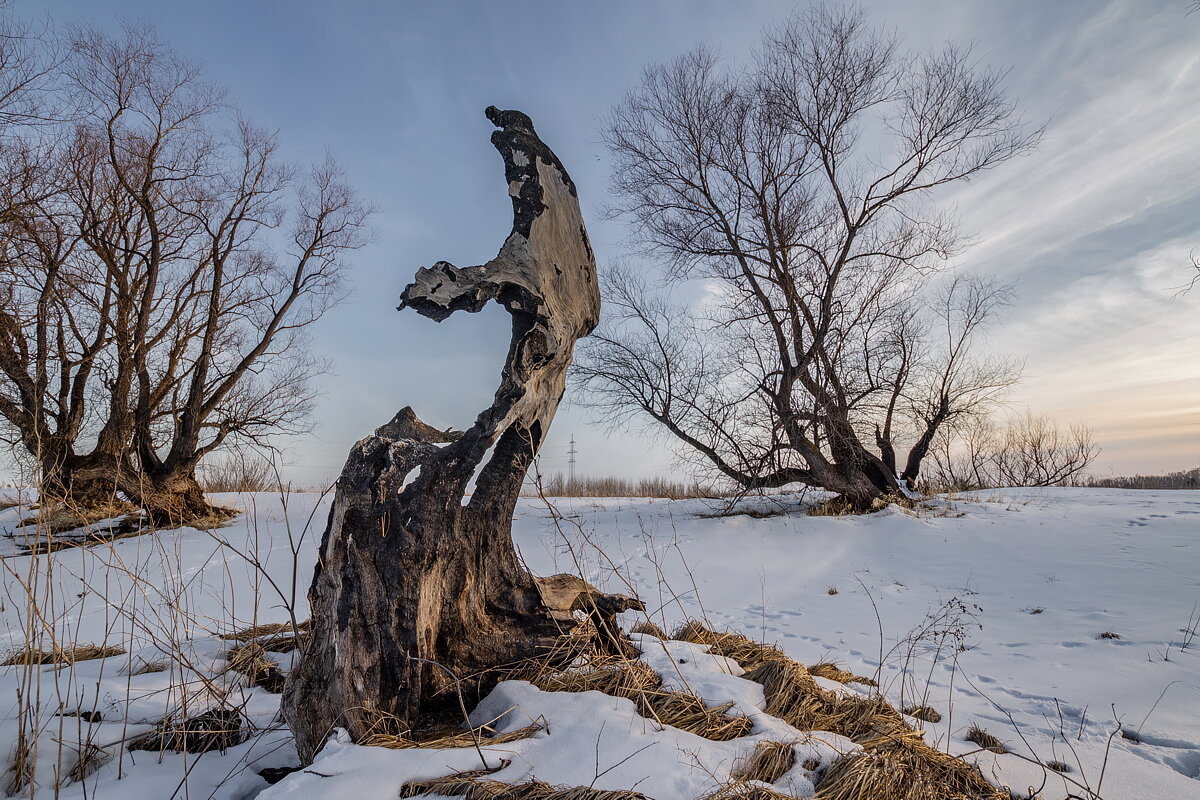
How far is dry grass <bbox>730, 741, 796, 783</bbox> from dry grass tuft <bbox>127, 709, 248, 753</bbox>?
6.29ft

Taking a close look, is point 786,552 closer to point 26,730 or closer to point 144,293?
point 26,730

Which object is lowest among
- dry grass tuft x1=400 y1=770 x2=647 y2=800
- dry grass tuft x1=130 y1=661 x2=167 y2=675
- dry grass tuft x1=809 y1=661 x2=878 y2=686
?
dry grass tuft x1=809 y1=661 x2=878 y2=686

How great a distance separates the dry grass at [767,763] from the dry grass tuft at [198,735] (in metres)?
1.92

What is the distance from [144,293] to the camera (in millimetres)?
10688

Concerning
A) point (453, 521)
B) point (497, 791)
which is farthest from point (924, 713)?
point (453, 521)

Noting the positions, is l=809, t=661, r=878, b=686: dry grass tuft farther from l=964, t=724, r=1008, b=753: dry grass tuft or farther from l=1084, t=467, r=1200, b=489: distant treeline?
l=1084, t=467, r=1200, b=489: distant treeline

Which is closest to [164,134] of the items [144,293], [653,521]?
[144,293]

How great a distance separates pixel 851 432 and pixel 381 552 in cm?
1005

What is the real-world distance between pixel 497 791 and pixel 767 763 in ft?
3.19

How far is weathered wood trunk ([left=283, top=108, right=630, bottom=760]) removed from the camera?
7.30 ft

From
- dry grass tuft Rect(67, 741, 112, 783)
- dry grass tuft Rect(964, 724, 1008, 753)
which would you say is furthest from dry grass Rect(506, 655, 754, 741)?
dry grass tuft Rect(67, 741, 112, 783)

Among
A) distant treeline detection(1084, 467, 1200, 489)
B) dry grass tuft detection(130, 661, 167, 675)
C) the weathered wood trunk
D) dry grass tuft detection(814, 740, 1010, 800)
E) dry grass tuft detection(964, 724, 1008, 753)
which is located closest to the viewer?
dry grass tuft detection(814, 740, 1010, 800)

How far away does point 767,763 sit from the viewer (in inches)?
81.8

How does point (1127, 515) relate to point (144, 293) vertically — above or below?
below
